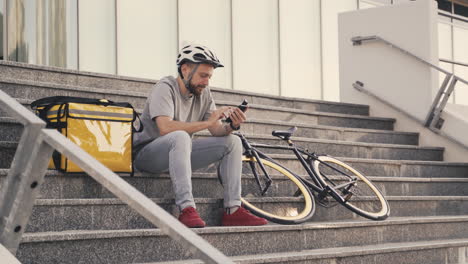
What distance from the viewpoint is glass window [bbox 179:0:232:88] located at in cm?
1303

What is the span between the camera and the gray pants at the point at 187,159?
4.70 m

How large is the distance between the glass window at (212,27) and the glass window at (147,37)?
9.4 inches

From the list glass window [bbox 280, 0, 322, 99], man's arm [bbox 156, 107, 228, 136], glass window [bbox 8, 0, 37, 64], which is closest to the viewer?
man's arm [bbox 156, 107, 228, 136]

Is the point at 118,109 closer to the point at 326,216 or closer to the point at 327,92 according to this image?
the point at 326,216

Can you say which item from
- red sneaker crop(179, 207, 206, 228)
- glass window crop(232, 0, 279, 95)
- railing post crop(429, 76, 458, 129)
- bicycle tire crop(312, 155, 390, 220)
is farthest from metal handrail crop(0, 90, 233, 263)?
glass window crop(232, 0, 279, 95)

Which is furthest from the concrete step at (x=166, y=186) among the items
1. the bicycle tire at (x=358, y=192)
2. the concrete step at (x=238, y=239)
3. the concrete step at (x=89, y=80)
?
the concrete step at (x=89, y=80)

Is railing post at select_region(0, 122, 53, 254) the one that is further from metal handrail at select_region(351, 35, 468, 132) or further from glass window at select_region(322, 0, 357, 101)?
glass window at select_region(322, 0, 357, 101)

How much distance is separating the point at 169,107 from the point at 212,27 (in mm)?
8490

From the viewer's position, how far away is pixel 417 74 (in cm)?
911

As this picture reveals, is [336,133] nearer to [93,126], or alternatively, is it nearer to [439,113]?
[439,113]

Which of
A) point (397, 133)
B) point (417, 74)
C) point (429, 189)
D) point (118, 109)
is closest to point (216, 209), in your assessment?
point (118, 109)

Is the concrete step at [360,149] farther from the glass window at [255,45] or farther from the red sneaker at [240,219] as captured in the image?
the glass window at [255,45]

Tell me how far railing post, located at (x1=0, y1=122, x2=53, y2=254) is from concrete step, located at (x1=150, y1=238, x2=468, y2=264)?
5.73ft

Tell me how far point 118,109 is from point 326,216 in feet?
6.52
